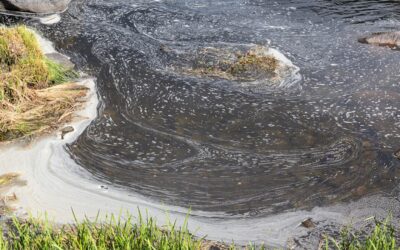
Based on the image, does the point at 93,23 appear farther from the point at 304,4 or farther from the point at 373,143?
the point at 373,143

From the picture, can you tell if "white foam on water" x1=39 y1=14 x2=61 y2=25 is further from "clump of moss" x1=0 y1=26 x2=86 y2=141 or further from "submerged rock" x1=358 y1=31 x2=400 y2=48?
"submerged rock" x1=358 y1=31 x2=400 y2=48

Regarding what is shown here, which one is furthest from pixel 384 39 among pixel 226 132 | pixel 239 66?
pixel 226 132

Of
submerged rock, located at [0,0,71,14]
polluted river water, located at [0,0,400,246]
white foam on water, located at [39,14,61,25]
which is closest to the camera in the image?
polluted river water, located at [0,0,400,246]

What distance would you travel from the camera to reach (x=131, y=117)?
7062 millimetres

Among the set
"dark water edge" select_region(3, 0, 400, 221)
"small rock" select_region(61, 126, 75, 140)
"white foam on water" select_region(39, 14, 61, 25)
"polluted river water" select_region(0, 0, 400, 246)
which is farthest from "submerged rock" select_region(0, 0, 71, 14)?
"small rock" select_region(61, 126, 75, 140)

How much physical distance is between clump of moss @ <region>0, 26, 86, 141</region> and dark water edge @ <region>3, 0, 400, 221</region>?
21.5 inches

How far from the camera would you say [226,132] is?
6.67 m

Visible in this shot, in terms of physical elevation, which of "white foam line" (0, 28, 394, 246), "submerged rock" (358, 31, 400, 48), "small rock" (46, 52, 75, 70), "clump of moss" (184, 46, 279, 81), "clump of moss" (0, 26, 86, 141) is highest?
"submerged rock" (358, 31, 400, 48)

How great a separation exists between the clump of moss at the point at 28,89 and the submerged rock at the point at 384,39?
4957 millimetres

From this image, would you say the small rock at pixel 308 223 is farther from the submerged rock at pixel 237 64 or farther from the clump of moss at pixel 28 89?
the clump of moss at pixel 28 89

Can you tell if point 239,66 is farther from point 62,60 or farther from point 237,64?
point 62,60

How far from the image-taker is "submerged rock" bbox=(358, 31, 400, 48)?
29.8ft

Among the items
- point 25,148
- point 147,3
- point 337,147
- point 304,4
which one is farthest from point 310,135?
point 147,3

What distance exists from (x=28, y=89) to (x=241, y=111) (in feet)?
9.51
